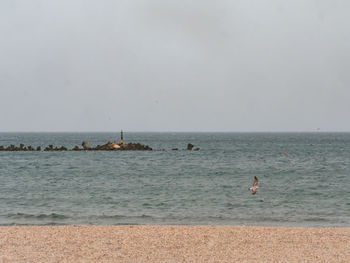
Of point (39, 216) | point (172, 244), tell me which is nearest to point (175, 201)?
point (39, 216)

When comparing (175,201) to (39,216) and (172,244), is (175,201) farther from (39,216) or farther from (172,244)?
(172,244)

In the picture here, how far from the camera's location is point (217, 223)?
20.0m

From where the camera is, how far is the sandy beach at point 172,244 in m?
12.9

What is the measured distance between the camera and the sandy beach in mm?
12883

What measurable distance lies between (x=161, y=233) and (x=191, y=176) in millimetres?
27295

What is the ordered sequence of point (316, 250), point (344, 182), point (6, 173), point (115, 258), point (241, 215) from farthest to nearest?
1. point (6, 173)
2. point (344, 182)
3. point (241, 215)
4. point (316, 250)
5. point (115, 258)

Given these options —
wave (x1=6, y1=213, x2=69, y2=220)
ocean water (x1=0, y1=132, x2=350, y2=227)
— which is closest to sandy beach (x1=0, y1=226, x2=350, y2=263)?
ocean water (x1=0, y1=132, x2=350, y2=227)

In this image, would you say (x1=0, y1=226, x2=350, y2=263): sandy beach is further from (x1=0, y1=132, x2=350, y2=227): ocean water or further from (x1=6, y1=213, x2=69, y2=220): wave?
(x1=6, y1=213, x2=69, y2=220): wave

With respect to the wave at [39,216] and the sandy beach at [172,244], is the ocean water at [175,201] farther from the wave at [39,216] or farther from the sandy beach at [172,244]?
the sandy beach at [172,244]

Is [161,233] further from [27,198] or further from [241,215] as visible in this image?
[27,198]

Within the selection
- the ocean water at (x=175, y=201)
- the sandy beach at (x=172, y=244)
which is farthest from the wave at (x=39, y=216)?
the sandy beach at (x=172, y=244)

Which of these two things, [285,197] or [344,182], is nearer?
[285,197]

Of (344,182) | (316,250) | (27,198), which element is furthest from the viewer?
(344,182)

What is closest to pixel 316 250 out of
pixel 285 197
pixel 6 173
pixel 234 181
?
pixel 285 197
